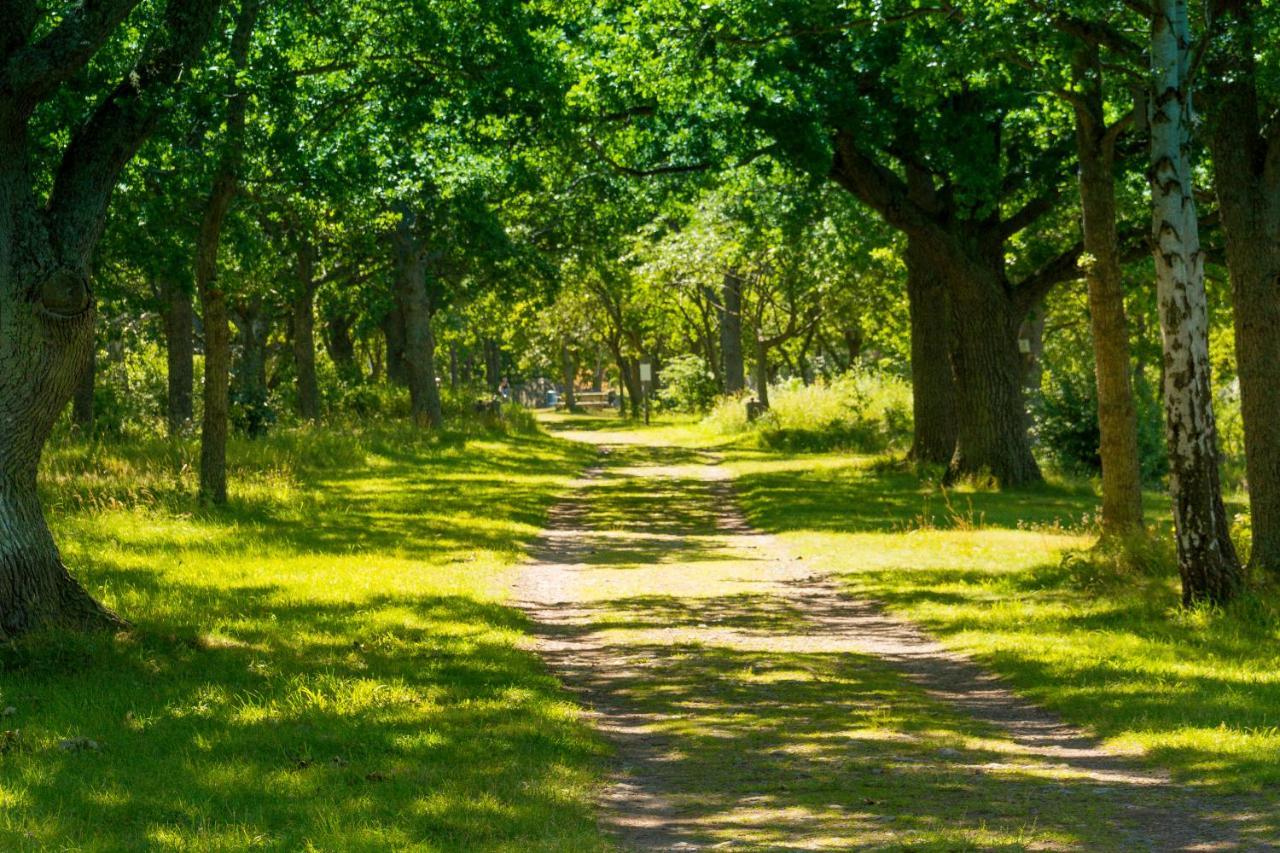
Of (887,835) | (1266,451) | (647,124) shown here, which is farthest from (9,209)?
(647,124)

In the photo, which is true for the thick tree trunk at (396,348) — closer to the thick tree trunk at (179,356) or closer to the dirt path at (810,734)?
the thick tree trunk at (179,356)

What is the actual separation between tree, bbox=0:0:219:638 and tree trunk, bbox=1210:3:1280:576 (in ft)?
28.1

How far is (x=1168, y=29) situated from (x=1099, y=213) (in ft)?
11.5

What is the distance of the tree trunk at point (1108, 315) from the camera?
14.5m

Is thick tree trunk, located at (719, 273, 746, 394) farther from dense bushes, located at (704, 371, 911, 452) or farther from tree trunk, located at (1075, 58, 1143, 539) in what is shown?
tree trunk, located at (1075, 58, 1143, 539)

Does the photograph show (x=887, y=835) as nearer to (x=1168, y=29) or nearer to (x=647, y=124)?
(x=1168, y=29)

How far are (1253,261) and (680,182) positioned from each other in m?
12.5

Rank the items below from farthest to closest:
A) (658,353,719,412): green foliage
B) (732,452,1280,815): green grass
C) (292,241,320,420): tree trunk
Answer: (658,353,719,412): green foliage
(292,241,320,420): tree trunk
(732,452,1280,815): green grass

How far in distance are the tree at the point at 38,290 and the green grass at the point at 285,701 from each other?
1.62 ft

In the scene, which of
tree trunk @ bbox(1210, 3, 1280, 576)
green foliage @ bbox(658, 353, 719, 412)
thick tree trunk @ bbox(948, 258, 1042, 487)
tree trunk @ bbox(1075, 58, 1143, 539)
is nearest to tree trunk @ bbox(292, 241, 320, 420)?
thick tree trunk @ bbox(948, 258, 1042, 487)

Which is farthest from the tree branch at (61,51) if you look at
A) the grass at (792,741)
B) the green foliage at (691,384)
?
the green foliage at (691,384)

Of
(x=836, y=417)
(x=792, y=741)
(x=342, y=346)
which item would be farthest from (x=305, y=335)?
(x=792, y=741)

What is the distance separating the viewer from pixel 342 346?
53344 millimetres

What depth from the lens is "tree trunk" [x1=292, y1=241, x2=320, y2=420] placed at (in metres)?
35.2
